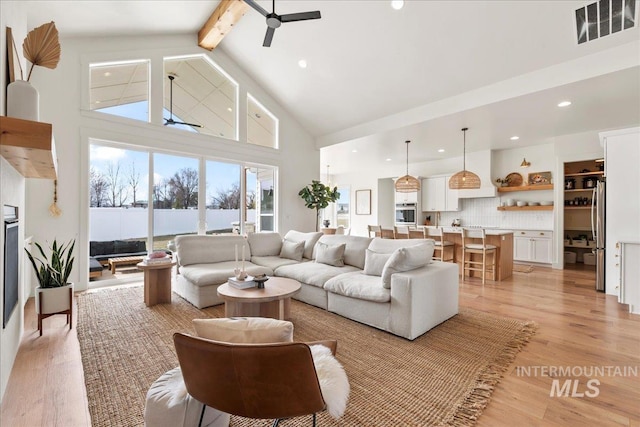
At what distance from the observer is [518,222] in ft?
22.4

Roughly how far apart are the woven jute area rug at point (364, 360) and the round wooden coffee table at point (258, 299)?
1.10ft

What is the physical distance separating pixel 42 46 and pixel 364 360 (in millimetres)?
3162

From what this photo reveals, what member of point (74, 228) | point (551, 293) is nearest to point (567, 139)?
point (551, 293)

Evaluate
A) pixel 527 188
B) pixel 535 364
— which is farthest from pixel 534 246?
pixel 535 364

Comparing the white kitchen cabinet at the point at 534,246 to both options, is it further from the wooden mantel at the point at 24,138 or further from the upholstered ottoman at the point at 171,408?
the wooden mantel at the point at 24,138

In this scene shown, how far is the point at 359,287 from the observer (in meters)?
3.00

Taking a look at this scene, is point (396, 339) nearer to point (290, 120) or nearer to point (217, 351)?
point (217, 351)

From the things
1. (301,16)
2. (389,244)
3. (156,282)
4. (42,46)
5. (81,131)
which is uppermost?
(301,16)

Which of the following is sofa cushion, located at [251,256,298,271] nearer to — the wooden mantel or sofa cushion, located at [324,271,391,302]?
sofa cushion, located at [324,271,391,302]

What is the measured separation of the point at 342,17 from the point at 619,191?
457 centimetres

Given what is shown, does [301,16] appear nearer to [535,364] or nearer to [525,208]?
[535,364]

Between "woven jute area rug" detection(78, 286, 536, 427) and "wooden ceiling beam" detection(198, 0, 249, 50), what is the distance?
433 centimetres

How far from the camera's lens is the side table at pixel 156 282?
3.57 meters

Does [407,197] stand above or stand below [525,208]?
above
